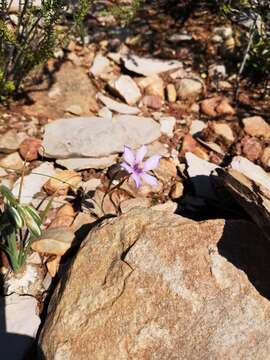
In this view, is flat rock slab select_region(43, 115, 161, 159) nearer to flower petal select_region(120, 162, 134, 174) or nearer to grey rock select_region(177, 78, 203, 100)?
grey rock select_region(177, 78, 203, 100)

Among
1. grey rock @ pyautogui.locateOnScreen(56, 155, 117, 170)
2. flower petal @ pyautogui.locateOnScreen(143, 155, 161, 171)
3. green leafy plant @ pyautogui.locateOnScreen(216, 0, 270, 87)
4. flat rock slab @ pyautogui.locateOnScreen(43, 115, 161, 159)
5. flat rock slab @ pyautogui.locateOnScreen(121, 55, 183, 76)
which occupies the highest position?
green leafy plant @ pyautogui.locateOnScreen(216, 0, 270, 87)

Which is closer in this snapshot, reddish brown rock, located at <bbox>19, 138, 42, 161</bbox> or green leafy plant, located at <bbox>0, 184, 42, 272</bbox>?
green leafy plant, located at <bbox>0, 184, 42, 272</bbox>

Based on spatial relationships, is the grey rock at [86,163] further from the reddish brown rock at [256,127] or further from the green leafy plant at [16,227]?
the reddish brown rock at [256,127]

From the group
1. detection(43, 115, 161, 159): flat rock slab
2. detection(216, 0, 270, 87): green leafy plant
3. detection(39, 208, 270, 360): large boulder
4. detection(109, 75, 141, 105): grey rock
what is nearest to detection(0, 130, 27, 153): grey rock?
detection(43, 115, 161, 159): flat rock slab

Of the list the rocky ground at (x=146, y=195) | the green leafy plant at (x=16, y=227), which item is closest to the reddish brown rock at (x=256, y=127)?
the rocky ground at (x=146, y=195)

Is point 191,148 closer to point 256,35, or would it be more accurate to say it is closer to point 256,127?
point 256,127

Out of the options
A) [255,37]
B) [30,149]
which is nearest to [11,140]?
[30,149]
